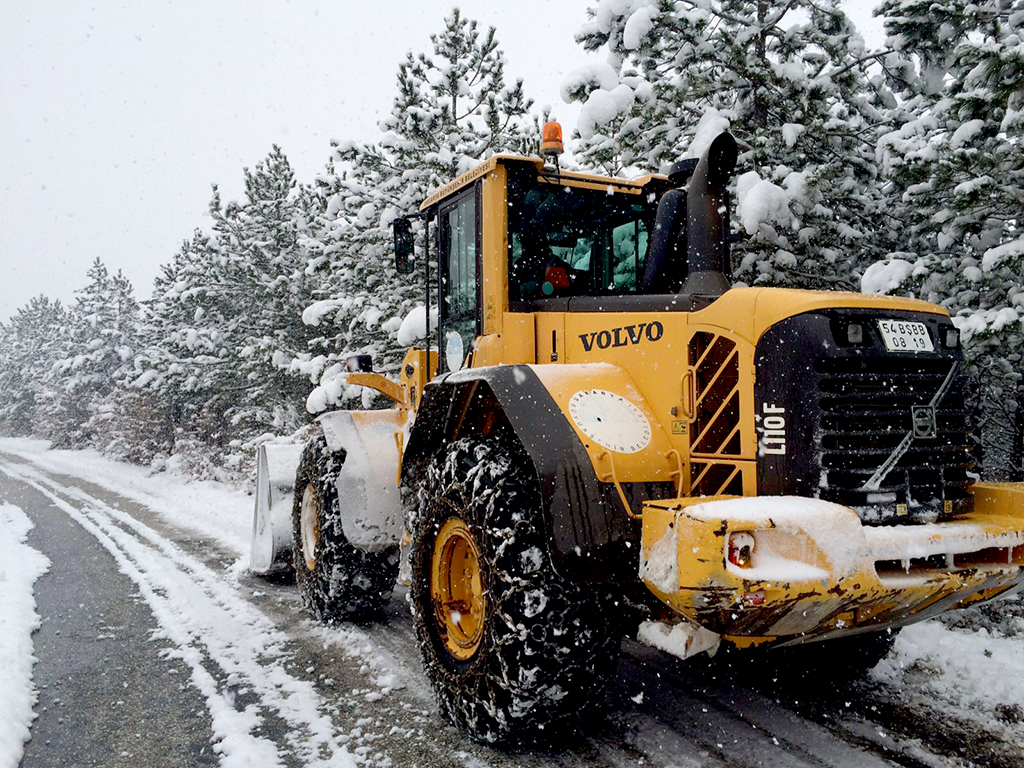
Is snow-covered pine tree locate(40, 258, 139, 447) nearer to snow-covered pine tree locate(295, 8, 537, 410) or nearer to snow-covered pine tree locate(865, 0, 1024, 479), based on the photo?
snow-covered pine tree locate(295, 8, 537, 410)

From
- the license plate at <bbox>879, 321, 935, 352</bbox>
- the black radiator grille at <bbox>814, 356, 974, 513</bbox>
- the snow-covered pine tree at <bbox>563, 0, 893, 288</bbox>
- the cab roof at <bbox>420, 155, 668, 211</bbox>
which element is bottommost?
the black radiator grille at <bbox>814, 356, 974, 513</bbox>

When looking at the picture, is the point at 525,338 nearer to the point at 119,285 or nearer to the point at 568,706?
the point at 568,706

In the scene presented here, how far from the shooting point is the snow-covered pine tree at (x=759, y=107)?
736cm

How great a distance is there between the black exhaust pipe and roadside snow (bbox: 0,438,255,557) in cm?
643

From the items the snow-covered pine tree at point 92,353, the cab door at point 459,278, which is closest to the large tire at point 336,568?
the cab door at point 459,278

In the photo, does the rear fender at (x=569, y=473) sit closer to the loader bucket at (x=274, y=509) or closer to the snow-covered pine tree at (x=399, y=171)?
the loader bucket at (x=274, y=509)

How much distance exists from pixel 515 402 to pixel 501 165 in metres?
1.65

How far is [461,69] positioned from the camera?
41.0 feet

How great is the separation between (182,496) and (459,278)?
12261 millimetres

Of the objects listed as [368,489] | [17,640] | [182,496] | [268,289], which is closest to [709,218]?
[368,489]

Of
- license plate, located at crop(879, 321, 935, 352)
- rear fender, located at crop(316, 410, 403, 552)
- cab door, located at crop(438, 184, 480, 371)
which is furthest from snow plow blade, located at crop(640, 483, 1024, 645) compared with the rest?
rear fender, located at crop(316, 410, 403, 552)

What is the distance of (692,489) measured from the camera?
11.1 feet

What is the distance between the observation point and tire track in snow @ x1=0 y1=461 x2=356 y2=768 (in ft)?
11.9

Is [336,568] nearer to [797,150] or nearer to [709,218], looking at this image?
[709,218]
